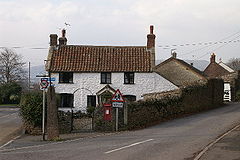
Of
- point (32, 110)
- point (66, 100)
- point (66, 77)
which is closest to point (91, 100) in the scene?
point (66, 100)

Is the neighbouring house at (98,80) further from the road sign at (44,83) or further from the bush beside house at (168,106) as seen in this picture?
the road sign at (44,83)

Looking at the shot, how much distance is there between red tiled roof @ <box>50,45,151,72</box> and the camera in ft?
112

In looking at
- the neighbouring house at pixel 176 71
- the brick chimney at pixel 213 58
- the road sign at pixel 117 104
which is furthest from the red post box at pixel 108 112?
the brick chimney at pixel 213 58

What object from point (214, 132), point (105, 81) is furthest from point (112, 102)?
point (105, 81)

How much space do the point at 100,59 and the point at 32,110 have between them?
51.3 ft

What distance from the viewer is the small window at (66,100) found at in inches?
1328

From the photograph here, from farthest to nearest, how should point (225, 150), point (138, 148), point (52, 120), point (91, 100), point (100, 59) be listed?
point (100, 59)
point (91, 100)
point (52, 120)
point (138, 148)
point (225, 150)

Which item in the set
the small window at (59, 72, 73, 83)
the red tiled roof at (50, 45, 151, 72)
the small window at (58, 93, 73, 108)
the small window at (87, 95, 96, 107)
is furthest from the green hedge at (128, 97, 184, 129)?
the small window at (59, 72, 73, 83)

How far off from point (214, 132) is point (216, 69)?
49.2 meters

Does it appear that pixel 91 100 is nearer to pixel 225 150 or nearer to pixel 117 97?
pixel 117 97

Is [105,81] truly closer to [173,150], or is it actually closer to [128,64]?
[128,64]

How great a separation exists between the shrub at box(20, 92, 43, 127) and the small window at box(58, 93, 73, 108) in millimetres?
12763

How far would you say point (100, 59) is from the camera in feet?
116

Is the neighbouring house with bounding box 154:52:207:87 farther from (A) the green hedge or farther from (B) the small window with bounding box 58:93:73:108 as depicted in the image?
(A) the green hedge
